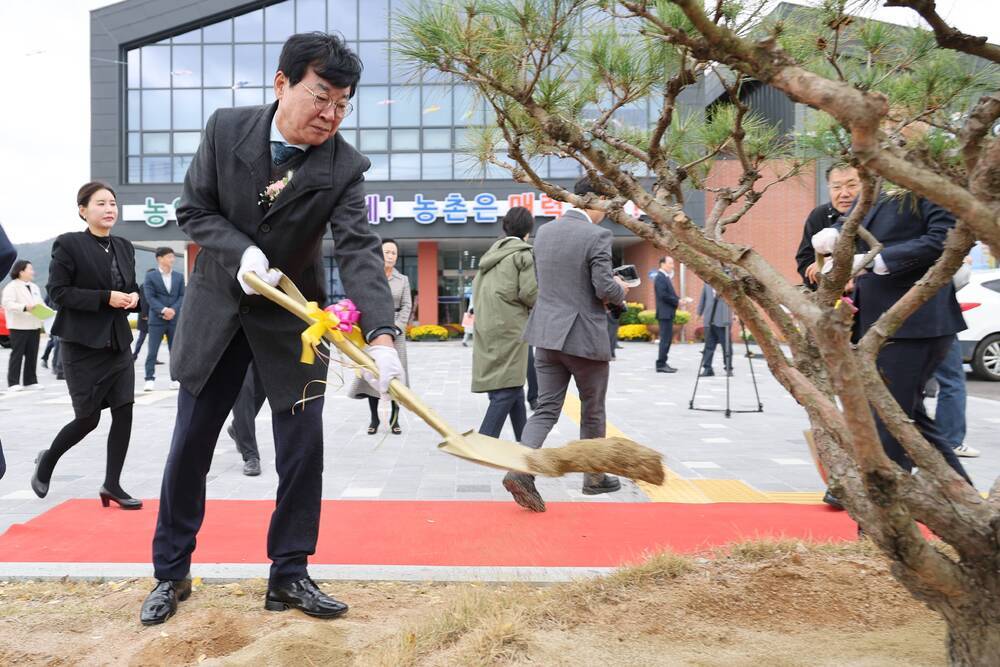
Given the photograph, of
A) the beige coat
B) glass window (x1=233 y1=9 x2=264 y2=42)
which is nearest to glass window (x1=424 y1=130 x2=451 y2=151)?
glass window (x1=233 y1=9 x2=264 y2=42)

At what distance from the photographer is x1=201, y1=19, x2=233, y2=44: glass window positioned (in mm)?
25859

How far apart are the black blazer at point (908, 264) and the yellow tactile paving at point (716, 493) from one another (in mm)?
1288

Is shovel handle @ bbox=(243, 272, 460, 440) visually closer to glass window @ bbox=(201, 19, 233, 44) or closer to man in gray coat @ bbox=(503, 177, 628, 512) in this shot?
man in gray coat @ bbox=(503, 177, 628, 512)

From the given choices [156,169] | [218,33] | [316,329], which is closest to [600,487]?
[316,329]

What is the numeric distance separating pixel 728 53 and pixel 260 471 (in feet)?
14.2

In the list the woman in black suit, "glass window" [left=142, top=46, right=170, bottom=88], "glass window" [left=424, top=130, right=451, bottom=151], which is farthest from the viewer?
"glass window" [left=142, top=46, right=170, bottom=88]

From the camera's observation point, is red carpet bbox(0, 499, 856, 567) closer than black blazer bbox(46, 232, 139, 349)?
Yes

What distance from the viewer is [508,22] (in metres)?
3.11

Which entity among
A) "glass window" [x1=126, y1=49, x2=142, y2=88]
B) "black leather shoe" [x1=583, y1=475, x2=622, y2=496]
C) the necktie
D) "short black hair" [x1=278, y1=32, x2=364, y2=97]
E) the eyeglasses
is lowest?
"black leather shoe" [x1=583, y1=475, x2=622, y2=496]

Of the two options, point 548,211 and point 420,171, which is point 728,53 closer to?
point 548,211

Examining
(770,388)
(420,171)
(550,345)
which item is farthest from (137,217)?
(550,345)

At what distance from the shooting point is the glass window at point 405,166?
25.6 metres

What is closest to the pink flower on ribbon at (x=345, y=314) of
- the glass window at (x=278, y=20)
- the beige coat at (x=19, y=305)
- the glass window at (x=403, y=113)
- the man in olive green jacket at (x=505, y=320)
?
the man in olive green jacket at (x=505, y=320)

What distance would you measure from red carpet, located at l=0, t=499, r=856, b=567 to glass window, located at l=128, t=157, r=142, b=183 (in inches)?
952
